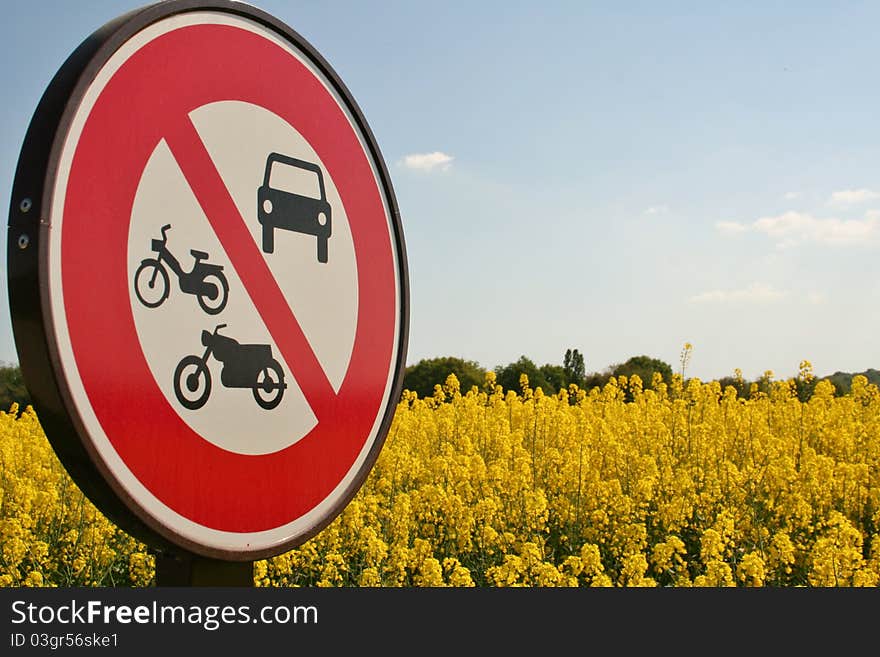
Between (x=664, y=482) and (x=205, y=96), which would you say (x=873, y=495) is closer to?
(x=664, y=482)

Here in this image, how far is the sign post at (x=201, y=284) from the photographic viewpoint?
112 cm

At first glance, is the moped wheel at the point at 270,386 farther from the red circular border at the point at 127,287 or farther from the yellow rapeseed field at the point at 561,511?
the yellow rapeseed field at the point at 561,511

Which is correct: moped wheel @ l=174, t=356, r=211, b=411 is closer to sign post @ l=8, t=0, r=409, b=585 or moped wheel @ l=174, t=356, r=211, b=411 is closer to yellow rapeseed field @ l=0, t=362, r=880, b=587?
sign post @ l=8, t=0, r=409, b=585

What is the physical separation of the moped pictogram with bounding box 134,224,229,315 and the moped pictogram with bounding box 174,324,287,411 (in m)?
0.05

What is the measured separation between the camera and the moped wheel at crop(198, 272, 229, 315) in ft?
4.11

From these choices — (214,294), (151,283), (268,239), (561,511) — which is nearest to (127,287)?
(151,283)

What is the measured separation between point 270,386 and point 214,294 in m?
0.18

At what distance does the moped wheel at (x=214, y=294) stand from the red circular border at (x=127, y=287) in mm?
117

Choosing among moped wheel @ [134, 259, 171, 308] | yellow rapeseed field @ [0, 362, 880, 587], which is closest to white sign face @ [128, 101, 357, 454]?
moped wheel @ [134, 259, 171, 308]

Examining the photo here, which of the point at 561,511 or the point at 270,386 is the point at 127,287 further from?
the point at 561,511

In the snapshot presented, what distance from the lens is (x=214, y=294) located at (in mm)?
1270

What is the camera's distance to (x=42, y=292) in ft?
3.51

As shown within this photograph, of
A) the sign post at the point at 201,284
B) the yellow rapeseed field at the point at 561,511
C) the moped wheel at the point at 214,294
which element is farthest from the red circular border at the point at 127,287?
the yellow rapeseed field at the point at 561,511

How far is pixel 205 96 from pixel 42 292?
0.43 meters
